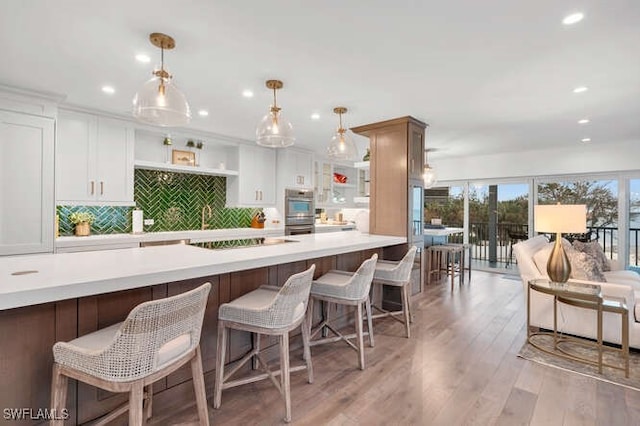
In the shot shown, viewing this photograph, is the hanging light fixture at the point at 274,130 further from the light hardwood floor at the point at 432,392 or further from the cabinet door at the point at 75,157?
the cabinet door at the point at 75,157

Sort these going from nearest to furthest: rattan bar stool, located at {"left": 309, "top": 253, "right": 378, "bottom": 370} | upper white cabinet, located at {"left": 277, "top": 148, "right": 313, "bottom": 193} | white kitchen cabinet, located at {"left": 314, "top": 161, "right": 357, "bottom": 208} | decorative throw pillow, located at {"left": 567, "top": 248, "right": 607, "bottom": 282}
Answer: rattan bar stool, located at {"left": 309, "top": 253, "right": 378, "bottom": 370} → decorative throw pillow, located at {"left": 567, "top": 248, "right": 607, "bottom": 282} → upper white cabinet, located at {"left": 277, "top": 148, "right": 313, "bottom": 193} → white kitchen cabinet, located at {"left": 314, "top": 161, "right": 357, "bottom": 208}

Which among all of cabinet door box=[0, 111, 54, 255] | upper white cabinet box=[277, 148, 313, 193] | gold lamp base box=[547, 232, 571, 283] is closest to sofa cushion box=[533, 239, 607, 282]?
gold lamp base box=[547, 232, 571, 283]

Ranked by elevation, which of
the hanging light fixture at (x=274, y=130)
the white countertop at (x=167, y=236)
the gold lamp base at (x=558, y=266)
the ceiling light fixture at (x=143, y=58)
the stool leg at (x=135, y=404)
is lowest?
the stool leg at (x=135, y=404)

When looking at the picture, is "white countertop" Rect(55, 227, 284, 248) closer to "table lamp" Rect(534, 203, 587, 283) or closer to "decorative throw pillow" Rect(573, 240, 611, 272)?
"table lamp" Rect(534, 203, 587, 283)

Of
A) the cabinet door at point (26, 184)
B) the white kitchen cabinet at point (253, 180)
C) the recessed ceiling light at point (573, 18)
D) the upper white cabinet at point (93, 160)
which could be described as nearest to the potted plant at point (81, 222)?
the upper white cabinet at point (93, 160)

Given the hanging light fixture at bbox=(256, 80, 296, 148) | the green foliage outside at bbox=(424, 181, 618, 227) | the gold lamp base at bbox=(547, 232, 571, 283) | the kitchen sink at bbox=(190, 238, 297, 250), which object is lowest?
the gold lamp base at bbox=(547, 232, 571, 283)

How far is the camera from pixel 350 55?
2.41m

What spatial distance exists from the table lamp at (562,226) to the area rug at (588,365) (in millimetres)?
639

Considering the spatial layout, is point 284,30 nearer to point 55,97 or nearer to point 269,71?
point 269,71

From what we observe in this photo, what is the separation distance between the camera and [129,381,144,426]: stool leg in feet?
4.26

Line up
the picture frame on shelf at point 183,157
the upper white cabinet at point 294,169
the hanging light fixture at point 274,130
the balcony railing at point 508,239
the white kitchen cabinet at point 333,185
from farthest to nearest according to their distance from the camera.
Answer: the white kitchen cabinet at point 333,185 → the upper white cabinet at point 294,169 → the balcony railing at point 508,239 → the picture frame on shelf at point 183,157 → the hanging light fixture at point 274,130

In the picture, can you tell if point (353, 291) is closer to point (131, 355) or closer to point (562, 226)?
point (131, 355)

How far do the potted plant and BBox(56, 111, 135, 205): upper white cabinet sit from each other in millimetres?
300

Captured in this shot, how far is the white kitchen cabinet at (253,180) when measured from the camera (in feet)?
17.4
